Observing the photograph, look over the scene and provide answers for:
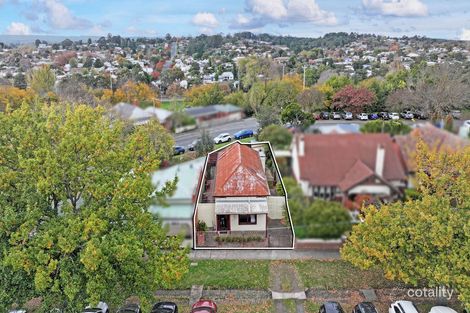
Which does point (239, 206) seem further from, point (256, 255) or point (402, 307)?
point (402, 307)

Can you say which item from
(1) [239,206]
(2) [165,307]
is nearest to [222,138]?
(1) [239,206]

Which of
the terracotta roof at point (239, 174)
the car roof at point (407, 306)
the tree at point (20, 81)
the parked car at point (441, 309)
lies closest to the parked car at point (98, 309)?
the terracotta roof at point (239, 174)

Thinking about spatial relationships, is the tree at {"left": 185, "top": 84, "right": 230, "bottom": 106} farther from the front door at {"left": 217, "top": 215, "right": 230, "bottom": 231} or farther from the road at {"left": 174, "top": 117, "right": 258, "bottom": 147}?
the front door at {"left": 217, "top": 215, "right": 230, "bottom": 231}

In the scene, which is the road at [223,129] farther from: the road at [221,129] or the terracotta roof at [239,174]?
the terracotta roof at [239,174]

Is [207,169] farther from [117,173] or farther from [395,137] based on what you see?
[395,137]

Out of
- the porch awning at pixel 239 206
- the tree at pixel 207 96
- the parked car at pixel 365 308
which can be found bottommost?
the parked car at pixel 365 308

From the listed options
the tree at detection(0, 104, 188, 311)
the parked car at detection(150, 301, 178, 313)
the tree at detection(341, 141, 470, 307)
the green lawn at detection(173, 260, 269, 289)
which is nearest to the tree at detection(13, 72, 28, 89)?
the tree at detection(0, 104, 188, 311)
